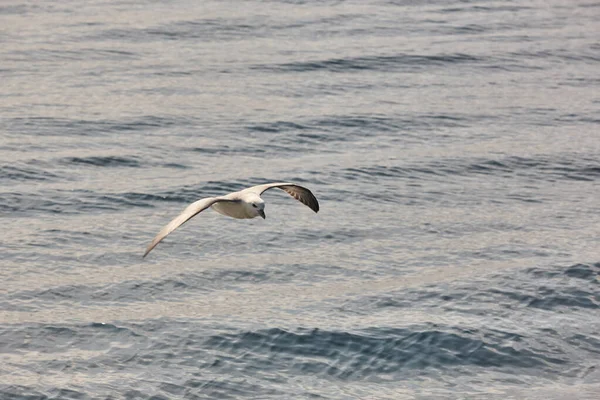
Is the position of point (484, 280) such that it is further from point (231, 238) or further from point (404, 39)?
point (404, 39)

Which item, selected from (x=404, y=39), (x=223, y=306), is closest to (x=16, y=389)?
(x=223, y=306)

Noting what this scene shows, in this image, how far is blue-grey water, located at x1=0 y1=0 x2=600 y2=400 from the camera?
56.4ft

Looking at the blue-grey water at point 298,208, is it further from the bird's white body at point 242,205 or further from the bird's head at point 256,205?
the bird's head at point 256,205

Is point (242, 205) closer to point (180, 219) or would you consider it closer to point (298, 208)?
point (180, 219)

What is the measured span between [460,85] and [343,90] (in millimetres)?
3795

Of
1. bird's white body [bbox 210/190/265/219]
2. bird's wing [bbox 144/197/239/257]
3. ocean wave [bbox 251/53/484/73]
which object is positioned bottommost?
ocean wave [bbox 251/53/484/73]

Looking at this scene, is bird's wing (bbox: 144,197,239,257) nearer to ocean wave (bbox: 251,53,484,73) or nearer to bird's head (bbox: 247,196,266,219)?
bird's head (bbox: 247,196,266,219)

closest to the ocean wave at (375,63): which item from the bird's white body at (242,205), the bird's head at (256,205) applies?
the bird's white body at (242,205)

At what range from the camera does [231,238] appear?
71.6 feet

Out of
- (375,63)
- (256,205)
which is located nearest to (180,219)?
(256,205)

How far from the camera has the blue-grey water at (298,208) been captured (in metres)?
17.2


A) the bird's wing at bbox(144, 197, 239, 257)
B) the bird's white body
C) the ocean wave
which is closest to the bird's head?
the bird's white body

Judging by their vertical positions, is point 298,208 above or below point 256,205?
below

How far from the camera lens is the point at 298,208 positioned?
24.0 metres
